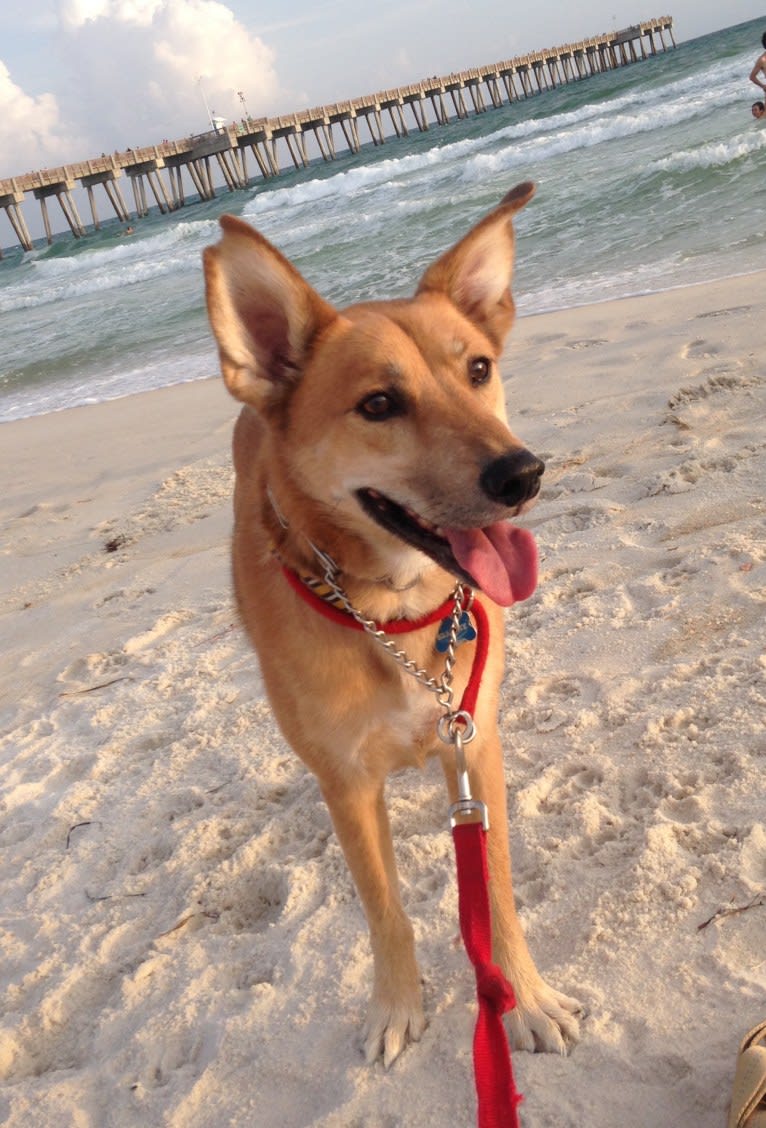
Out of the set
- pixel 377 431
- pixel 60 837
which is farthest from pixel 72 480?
pixel 377 431

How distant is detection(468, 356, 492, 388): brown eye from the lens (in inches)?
94.7

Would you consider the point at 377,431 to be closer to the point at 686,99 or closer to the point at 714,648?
the point at 714,648

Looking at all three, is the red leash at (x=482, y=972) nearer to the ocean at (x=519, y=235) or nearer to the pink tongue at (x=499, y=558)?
the pink tongue at (x=499, y=558)

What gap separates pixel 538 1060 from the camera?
2086 mm

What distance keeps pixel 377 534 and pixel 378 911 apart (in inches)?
37.6

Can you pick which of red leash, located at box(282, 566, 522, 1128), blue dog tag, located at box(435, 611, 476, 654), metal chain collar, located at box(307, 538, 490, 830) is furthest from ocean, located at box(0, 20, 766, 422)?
red leash, located at box(282, 566, 522, 1128)

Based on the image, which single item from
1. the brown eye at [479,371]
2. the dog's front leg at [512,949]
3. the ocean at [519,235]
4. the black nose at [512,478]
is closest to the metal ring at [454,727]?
the dog's front leg at [512,949]

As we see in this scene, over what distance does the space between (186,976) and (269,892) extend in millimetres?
364

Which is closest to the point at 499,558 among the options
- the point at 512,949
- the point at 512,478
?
the point at 512,478

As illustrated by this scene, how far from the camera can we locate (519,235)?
13.5m

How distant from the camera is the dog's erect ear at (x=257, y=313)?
2.12 metres

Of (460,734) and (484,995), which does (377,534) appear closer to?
(460,734)

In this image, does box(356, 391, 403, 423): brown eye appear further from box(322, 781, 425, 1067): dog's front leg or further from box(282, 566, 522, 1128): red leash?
box(322, 781, 425, 1067): dog's front leg

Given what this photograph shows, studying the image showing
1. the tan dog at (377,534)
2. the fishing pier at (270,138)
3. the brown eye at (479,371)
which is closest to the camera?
the tan dog at (377,534)
